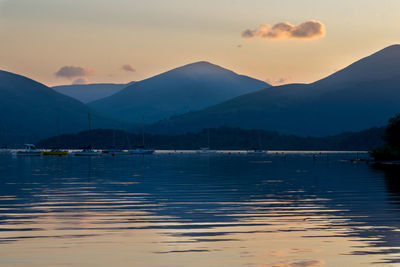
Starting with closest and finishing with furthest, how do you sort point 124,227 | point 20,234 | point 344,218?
1. point 20,234
2. point 124,227
3. point 344,218

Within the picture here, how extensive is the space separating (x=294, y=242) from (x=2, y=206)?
22.5 m

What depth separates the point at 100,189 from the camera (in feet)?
195

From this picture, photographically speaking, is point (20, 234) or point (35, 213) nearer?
point (20, 234)

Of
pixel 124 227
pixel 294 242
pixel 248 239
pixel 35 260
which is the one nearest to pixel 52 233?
pixel 124 227

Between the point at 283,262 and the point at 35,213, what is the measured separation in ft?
64.7

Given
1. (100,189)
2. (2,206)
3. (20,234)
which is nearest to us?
(20,234)

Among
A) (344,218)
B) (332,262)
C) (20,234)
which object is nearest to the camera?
(332,262)

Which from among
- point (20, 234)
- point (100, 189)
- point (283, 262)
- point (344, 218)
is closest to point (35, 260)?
point (20, 234)

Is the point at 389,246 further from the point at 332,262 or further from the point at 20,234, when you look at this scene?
the point at 20,234

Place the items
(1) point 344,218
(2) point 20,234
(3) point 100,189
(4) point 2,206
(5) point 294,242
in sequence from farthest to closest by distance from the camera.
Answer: (3) point 100,189 < (4) point 2,206 < (1) point 344,218 < (2) point 20,234 < (5) point 294,242

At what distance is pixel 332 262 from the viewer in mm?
22578

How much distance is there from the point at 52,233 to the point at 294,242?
1081 centimetres

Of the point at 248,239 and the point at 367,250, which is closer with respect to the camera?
the point at 367,250

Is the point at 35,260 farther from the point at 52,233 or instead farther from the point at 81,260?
the point at 52,233
